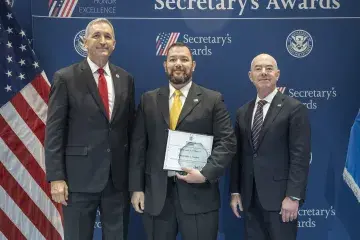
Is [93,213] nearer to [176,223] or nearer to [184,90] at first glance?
[176,223]

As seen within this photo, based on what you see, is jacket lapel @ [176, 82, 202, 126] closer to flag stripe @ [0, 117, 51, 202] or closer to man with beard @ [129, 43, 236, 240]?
man with beard @ [129, 43, 236, 240]

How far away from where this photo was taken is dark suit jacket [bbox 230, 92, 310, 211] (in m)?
3.11

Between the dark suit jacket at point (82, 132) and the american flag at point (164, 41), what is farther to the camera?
the american flag at point (164, 41)

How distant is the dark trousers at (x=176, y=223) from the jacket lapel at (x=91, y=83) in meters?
0.72

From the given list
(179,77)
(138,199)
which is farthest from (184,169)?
(179,77)

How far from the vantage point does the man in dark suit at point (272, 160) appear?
312cm

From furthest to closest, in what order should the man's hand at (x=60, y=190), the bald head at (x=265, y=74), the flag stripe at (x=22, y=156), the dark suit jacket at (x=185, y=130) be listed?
the flag stripe at (x=22, y=156) → the bald head at (x=265, y=74) → the dark suit jacket at (x=185, y=130) → the man's hand at (x=60, y=190)

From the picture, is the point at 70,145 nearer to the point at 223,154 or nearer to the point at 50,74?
the point at 223,154

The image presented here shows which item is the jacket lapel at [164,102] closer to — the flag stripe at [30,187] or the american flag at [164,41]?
the american flag at [164,41]

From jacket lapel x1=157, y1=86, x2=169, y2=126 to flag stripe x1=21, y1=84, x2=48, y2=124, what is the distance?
1.16m

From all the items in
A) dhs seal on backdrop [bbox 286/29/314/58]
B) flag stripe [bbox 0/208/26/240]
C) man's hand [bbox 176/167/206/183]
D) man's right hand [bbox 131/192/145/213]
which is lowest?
flag stripe [bbox 0/208/26/240]

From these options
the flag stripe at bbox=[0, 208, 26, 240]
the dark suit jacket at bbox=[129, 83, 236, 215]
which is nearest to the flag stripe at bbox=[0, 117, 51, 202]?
the flag stripe at bbox=[0, 208, 26, 240]

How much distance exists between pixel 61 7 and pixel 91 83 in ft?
4.33

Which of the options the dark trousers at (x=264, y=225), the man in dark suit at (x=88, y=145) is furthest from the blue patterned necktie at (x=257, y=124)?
the man in dark suit at (x=88, y=145)
